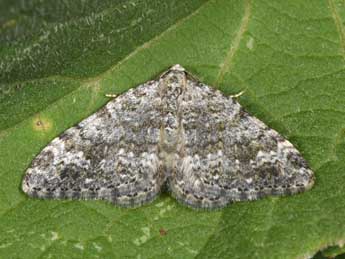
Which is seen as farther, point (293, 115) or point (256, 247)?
point (293, 115)

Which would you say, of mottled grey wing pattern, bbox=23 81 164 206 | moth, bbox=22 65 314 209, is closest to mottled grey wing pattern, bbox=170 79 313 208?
moth, bbox=22 65 314 209

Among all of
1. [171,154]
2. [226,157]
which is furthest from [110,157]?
[226,157]

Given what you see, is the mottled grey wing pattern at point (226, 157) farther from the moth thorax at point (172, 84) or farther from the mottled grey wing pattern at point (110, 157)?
the mottled grey wing pattern at point (110, 157)

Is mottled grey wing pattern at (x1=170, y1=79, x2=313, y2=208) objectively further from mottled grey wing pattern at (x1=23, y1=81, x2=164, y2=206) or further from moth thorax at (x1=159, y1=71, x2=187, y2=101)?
mottled grey wing pattern at (x1=23, y1=81, x2=164, y2=206)

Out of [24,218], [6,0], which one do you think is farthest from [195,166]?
[6,0]

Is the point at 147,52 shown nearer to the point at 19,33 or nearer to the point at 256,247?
the point at 19,33
